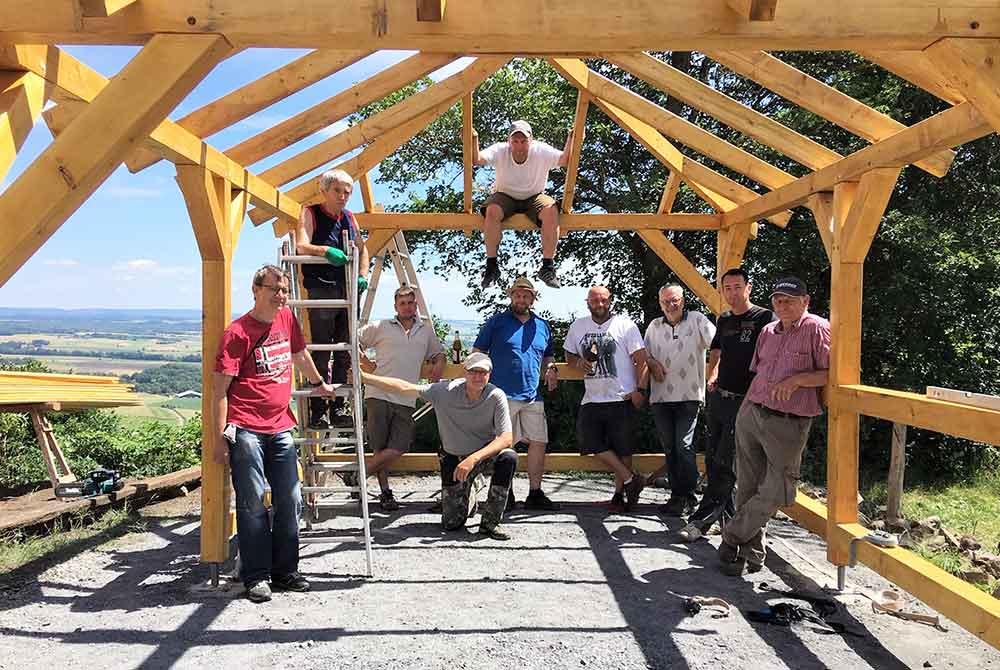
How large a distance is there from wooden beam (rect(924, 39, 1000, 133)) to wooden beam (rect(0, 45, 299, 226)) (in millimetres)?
2955

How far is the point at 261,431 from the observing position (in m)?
3.84

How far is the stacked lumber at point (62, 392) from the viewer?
6254mm

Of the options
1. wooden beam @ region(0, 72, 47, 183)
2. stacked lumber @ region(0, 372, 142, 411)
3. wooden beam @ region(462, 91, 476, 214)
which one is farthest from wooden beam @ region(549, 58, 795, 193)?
stacked lumber @ region(0, 372, 142, 411)

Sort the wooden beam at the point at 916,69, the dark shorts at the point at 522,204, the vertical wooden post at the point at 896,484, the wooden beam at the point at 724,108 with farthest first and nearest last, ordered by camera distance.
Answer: the vertical wooden post at the point at 896,484, the dark shorts at the point at 522,204, the wooden beam at the point at 724,108, the wooden beam at the point at 916,69

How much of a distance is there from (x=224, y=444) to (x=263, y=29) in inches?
78.5

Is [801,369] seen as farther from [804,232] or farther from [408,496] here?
[804,232]

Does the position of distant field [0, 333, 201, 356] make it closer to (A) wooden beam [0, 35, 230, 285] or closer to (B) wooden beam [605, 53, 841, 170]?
(B) wooden beam [605, 53, 841, 170]

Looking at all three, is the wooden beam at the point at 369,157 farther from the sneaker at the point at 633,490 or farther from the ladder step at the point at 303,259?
the sneaker at the point at 633,490

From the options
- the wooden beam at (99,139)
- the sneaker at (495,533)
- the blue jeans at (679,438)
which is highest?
the wooden beam at (99,139)

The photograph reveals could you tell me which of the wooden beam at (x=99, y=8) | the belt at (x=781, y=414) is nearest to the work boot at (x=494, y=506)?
the belt at (x=781, y=414)

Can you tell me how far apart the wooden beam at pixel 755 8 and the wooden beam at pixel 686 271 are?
4.13 m

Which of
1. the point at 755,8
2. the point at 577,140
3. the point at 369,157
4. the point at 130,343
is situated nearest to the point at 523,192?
the point at 577,140

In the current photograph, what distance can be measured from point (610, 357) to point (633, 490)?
105cm

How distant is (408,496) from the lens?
6590mm
